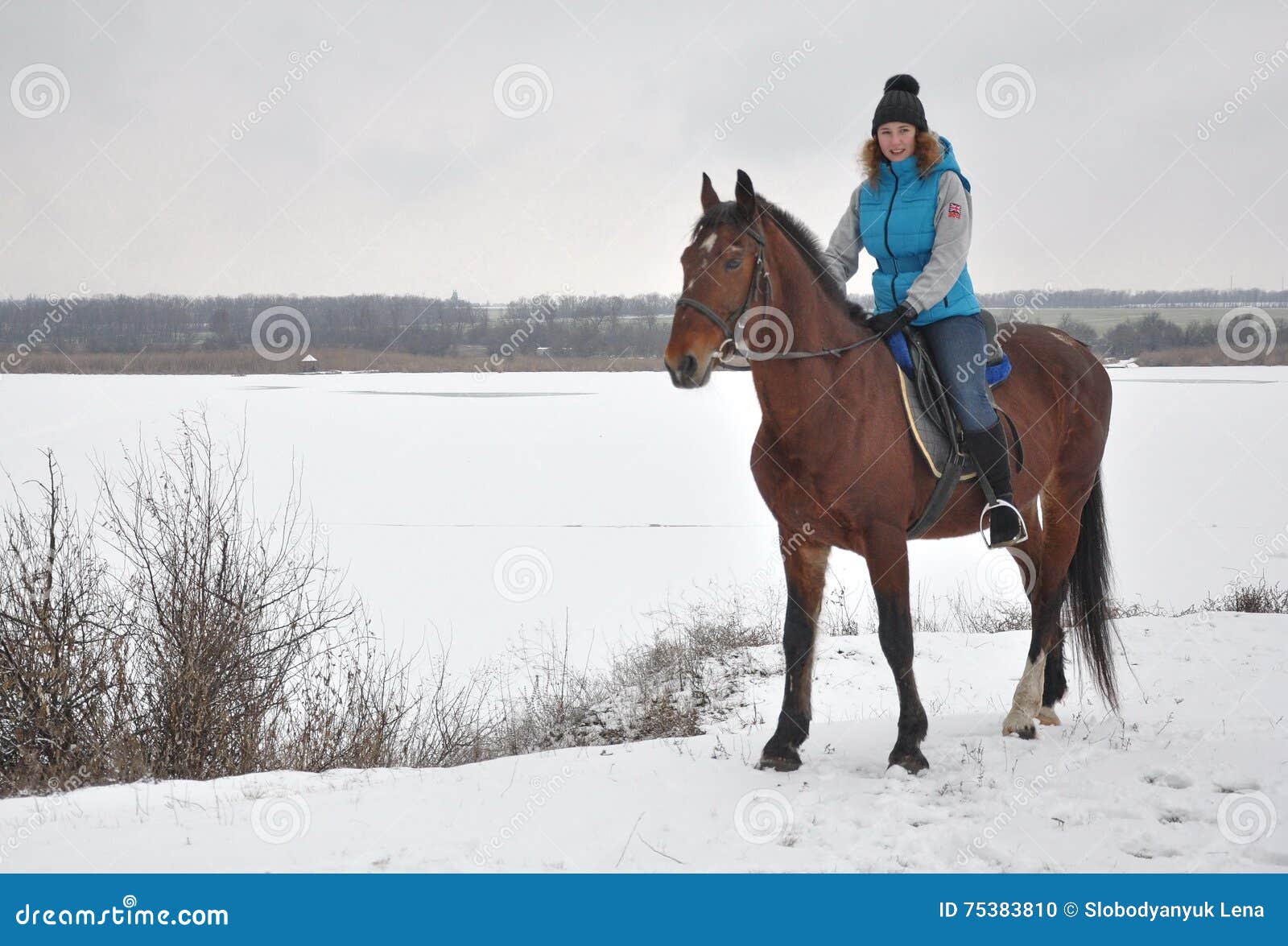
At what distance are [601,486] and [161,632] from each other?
16.3m

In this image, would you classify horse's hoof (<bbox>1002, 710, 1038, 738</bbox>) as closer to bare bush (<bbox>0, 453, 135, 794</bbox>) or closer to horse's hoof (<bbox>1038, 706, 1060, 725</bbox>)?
horse's hoof (<bbox>1038, 706, 1060, 725</bbox>)

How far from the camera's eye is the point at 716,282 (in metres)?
3.83

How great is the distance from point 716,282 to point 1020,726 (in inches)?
119

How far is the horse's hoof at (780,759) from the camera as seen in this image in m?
4.59

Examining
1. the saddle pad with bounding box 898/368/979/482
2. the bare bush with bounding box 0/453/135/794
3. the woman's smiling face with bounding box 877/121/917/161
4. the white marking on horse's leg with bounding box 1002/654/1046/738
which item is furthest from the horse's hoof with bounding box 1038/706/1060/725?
the bare bush with bounding box 0/453/135/794

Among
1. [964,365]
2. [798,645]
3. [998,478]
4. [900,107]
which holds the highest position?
[900,107]

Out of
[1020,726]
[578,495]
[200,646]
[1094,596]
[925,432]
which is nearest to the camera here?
[925,432]

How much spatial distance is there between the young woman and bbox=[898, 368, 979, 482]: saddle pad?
0.13 m

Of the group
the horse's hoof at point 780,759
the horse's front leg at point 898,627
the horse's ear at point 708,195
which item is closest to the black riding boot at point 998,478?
the horse's front leg at point 898,627

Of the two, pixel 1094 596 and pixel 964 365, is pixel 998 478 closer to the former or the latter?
pixel 964 365

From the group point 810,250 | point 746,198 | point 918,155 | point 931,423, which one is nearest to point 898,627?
point 931,423

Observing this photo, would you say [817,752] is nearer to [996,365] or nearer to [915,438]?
[915,438]

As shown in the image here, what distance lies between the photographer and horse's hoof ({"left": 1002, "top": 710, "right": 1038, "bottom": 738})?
16.6 ft
